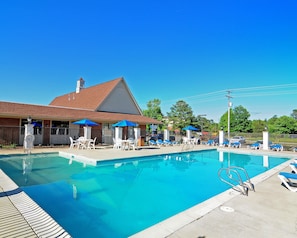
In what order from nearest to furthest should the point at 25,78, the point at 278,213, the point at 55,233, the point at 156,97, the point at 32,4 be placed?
the point at 55,233, the point at 278,213, the point at 32,4, the point at 25,78, the point at 156,97

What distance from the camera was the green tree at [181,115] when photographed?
3666cm

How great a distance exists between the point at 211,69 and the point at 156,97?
730 inches

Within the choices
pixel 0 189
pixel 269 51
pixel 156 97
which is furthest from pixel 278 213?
pixel 156 97

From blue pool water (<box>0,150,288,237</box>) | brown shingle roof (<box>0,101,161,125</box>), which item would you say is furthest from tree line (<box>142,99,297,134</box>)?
blue pool water (<box>0,150,288,237</box>)

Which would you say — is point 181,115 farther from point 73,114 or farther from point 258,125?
point 258,125

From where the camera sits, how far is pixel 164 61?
2456 cm

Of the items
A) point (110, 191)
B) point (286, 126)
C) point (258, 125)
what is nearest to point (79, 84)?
point (110, 191)

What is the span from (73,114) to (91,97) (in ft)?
21.9

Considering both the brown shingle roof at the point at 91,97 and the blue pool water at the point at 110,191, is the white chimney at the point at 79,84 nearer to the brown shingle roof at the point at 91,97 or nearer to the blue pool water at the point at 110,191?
the brown shingle roof at the point at 91,97

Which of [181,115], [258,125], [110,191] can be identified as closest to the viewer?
[110,191]

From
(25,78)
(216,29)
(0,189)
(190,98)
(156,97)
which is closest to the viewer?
(0,189)

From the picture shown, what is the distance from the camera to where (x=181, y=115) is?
3728 cm

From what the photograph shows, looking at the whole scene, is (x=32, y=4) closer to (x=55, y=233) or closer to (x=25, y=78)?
(x=55, y=233)

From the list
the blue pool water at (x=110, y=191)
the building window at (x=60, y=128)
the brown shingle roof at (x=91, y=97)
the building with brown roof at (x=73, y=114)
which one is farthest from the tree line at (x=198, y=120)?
the blue pool water at (x=110, y=191)
